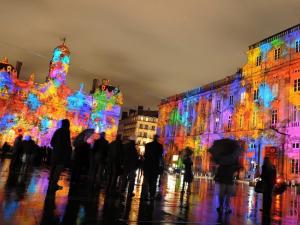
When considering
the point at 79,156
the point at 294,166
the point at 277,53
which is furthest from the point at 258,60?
the point at 79,156

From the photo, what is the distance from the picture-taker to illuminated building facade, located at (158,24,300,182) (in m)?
39.7

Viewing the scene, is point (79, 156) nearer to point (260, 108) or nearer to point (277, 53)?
point (260, 108)

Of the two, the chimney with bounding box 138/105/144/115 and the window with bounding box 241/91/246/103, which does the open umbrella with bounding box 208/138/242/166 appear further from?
the chimney with bounding box 138/105/144/115

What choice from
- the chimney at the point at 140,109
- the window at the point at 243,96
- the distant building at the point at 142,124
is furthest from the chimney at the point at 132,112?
the window at the point at 243,96

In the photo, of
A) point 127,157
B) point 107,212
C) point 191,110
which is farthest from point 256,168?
point 107,212

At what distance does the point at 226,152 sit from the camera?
938cm

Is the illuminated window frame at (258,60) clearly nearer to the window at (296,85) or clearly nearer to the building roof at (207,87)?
the building roof at (207,87)

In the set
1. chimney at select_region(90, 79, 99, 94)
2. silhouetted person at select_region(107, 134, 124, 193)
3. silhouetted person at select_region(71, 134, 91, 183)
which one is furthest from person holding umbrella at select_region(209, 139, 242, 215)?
chimney at select_region(90, 79, 99, 94)

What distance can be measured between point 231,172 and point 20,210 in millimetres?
5343

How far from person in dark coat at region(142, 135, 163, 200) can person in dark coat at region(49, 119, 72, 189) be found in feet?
8.00

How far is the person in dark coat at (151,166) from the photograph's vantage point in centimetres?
Answer: 1059

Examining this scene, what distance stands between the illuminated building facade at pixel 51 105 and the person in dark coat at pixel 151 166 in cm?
5386

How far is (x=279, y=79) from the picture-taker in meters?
42.5

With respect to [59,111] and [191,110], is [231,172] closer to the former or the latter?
[191,110]
